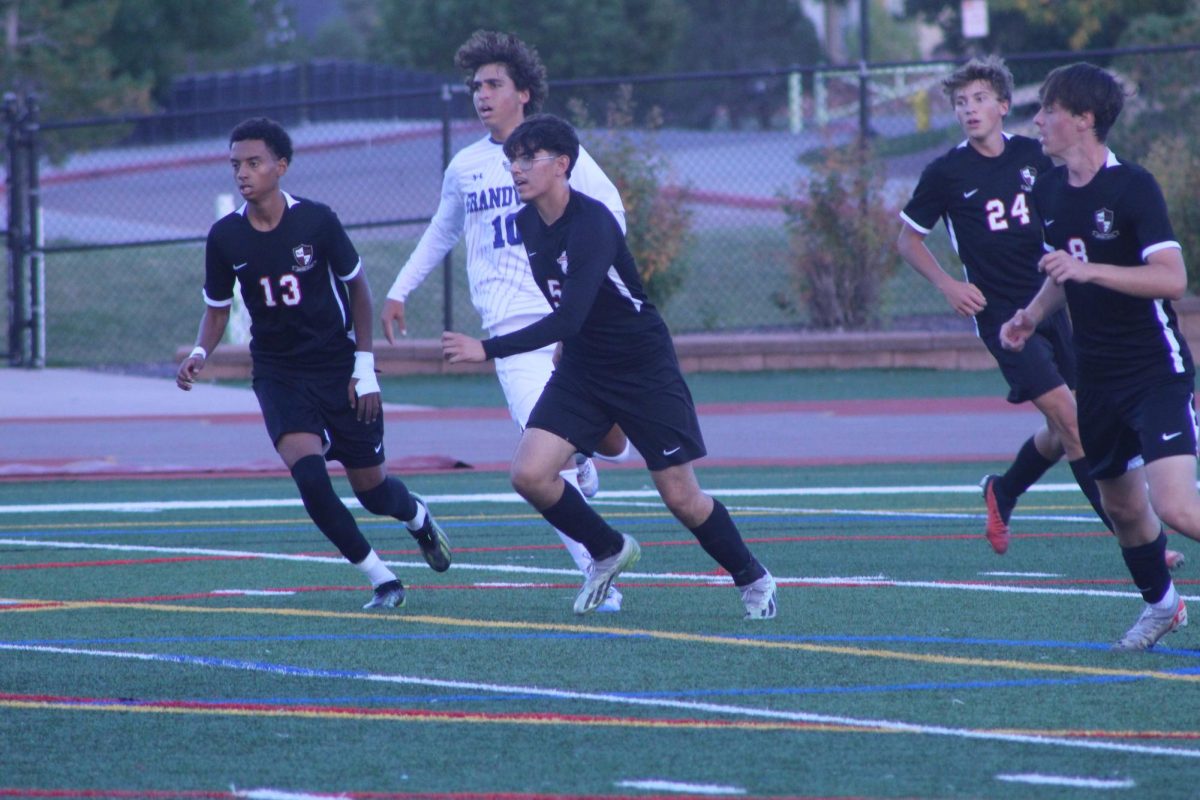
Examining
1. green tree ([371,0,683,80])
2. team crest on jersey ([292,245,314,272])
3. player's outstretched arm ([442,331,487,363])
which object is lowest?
player's outstretched arm ([442,331,487,363])

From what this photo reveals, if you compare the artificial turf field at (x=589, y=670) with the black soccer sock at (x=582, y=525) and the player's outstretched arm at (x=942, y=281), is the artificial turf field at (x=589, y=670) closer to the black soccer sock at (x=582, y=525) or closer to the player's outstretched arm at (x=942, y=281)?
the black soccer sock at (x=582, y=525)

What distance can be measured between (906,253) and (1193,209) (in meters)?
9.54

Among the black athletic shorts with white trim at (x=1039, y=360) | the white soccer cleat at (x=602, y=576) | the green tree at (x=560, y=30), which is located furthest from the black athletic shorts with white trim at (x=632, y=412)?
the green tree at (x=560, y=30)

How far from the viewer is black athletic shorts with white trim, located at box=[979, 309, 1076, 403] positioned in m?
8.60

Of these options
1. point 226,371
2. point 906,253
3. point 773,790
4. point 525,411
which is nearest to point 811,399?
point 226,371

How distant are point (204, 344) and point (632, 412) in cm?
197

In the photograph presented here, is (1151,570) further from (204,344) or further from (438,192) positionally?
(438,192)

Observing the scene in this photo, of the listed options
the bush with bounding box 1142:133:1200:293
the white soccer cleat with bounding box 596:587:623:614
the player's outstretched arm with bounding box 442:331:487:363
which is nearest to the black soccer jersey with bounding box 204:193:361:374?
the player's outstretched arm with bounding box 442:331:487:363

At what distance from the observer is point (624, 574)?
8.59 meters

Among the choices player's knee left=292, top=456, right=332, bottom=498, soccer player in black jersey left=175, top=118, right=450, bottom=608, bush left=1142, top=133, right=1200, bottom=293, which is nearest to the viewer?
player's knee left=292, top=456, right=332, bottom=498

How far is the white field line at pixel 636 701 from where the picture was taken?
515 centimetres

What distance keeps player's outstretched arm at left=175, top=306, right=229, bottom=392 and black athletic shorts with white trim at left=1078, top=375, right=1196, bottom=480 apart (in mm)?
3481

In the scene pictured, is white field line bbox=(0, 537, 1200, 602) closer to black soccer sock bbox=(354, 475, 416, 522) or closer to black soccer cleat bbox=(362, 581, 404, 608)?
black soccer sock bbox=(354, 475, 416, 522)

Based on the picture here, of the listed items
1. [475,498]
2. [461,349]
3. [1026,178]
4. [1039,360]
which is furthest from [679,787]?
[475,498]
